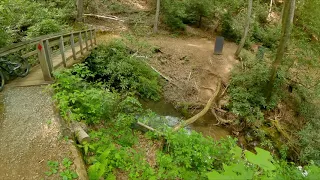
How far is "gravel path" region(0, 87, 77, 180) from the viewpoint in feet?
11.0

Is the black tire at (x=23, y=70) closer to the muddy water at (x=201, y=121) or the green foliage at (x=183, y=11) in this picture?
the muddy water at (x=201, y=121)

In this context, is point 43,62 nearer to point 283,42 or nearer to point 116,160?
point 116,160

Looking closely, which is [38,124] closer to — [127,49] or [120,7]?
[127,49]

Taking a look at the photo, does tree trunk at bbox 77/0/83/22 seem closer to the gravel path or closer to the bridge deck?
the bridge deck

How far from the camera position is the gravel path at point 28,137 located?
3363mm

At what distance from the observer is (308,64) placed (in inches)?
383

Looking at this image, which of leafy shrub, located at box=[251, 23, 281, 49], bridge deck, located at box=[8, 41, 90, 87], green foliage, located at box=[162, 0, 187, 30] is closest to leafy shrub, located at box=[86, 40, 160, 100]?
bridge deck, located at box=[8, 41, 90, 87]

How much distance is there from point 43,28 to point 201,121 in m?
7.69

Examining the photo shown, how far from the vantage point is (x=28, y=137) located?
3.95m

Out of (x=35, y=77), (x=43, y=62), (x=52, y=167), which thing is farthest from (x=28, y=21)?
(x=52, y=167)

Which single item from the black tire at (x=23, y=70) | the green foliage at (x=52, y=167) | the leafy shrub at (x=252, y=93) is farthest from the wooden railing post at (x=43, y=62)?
the leafy shrub at (x=252, y=93)

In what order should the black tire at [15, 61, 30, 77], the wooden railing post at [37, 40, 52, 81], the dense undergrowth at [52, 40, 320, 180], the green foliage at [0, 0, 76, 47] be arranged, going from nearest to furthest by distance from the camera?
1. the dense undergrowth at [52, 40, 320, 180]
2. the wooden railing post at [37, 40, 52, 81]
3. the black tire at [15, 61, 30, 77]
4. the green foliage at [0, 0, 76, 47]

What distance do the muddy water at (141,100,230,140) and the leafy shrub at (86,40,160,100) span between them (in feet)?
1.48

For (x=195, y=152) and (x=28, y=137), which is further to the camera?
(x=195, y=152)
